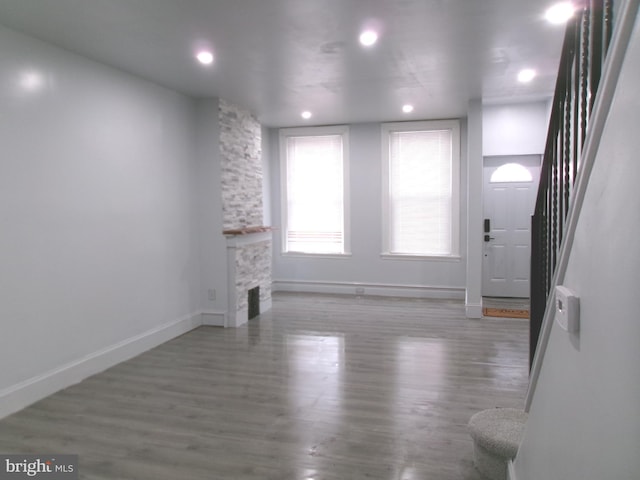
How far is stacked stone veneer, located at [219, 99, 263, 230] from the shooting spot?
5340mm

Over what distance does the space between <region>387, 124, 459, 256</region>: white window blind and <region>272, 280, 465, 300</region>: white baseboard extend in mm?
545

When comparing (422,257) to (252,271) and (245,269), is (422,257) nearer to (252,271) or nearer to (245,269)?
(252,271)

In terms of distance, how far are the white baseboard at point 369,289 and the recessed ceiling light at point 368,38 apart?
4.27 m

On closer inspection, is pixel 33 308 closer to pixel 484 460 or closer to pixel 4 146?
pixel 4 146

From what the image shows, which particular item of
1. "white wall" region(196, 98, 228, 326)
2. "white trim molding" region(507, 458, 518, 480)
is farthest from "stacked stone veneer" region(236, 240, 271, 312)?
"white trim molding" region(507, 458, 518, 480)

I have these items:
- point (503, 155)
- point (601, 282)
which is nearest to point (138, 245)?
point (601, 282)

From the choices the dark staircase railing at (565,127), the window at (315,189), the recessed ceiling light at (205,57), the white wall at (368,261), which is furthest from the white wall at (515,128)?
the dark staircase railing at (565,127)

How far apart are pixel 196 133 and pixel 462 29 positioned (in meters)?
3.22

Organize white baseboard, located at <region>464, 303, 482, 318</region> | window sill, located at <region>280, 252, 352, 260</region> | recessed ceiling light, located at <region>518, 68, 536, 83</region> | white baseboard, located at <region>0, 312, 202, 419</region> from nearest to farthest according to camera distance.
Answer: white baseboard, located at <region>0, 312, 202, 419</region> < recessed ceiling light, located at <region>518, 68, 536, 83</region> < white baseboard, located at <region>464, 303, 482, 318</region> < window sill, located at <region>280, 252, 352, 260</region>

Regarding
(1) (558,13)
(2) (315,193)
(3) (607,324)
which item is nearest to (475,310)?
(2) (315,193)

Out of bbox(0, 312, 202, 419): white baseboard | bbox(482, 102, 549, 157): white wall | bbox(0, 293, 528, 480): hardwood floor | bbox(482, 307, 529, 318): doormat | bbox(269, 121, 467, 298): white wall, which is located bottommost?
bbox(0, 293, 528, 480): hardwood floor

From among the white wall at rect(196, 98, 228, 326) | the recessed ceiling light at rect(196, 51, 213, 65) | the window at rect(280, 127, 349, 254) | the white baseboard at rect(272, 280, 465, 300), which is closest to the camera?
the recessed ceiling light at rect(196, 51, 213, 65)

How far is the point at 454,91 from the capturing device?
16.4 feet

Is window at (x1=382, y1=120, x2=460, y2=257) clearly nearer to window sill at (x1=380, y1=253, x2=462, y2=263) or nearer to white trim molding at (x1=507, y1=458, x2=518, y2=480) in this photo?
window sill at (x1=380, y1=253, x2=462, y2=263)
